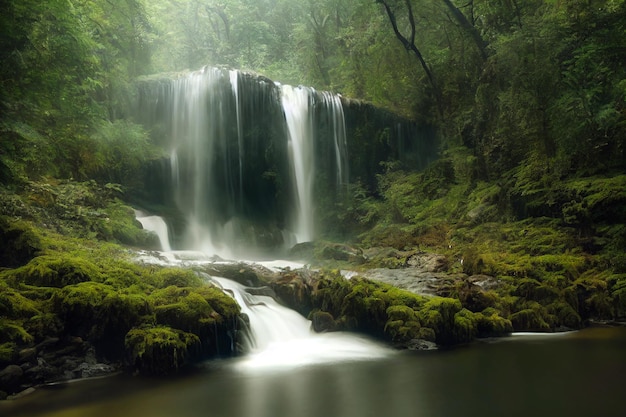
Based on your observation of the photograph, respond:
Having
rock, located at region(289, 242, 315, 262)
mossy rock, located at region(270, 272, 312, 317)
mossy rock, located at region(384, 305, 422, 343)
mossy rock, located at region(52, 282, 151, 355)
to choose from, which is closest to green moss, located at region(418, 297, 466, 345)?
mossy rock, located at region(384, 305, 422, 343)

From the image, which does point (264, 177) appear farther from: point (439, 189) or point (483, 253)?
point (483, 253)

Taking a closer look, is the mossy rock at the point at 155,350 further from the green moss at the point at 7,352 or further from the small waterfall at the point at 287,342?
the green moss at the point at 7,352

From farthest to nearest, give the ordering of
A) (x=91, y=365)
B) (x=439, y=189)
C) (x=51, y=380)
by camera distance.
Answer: (x=439, y=189), (x=91, y=365), (x=51, y=380)

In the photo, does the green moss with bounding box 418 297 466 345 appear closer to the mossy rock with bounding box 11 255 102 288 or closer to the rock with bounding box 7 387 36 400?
the mossy rock with bounding box 11 255 102 288

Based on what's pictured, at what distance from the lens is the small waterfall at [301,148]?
1816 centimetres

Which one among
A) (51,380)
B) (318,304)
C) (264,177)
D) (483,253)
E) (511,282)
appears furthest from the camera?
(264,177)

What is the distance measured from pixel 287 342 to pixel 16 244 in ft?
15.2

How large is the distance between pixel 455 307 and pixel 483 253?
3467mm

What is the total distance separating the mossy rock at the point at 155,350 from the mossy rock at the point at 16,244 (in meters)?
2.62

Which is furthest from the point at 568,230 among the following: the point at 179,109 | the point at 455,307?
the point at 179,109

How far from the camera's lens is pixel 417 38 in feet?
62.3

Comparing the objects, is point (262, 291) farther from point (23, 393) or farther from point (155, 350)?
point (23, 393)

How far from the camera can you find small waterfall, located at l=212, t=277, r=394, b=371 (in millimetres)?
6766

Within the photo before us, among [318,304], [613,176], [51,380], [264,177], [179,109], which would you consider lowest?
[51,380]
